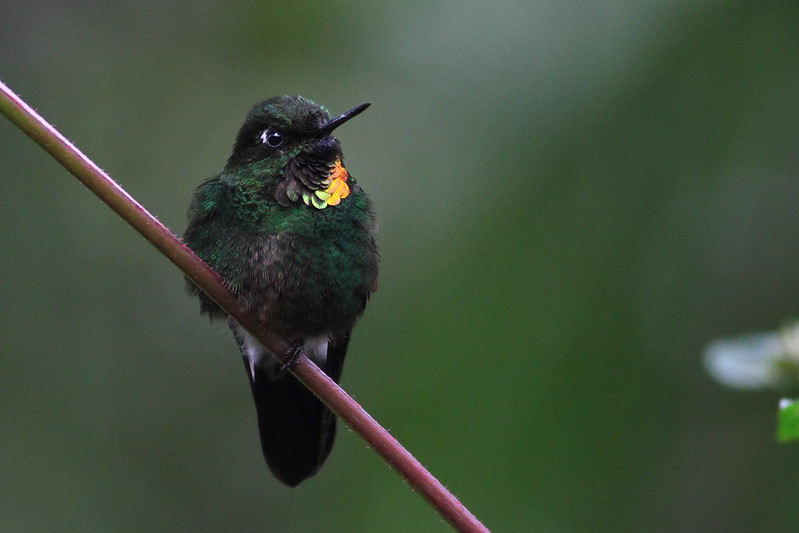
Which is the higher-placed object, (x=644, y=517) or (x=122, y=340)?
(x=122, y=340)

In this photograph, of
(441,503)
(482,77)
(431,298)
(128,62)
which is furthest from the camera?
(128,62)

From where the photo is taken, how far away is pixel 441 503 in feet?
3.91

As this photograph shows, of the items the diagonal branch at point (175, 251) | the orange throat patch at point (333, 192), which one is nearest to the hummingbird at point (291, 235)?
the orange throat patch at point (333, 192)

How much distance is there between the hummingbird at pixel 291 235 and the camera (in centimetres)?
225

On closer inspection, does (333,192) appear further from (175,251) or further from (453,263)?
(453,263)

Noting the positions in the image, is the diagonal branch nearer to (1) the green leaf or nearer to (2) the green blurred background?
(1) the green leaf

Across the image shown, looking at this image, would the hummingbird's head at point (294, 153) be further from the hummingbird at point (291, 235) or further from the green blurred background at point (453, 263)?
the green blurred background at point (453, 263)

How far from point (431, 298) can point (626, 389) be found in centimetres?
78

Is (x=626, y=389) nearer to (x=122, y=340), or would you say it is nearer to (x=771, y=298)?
(x=771, y=298)

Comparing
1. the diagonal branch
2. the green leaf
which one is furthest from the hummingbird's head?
the green leaf

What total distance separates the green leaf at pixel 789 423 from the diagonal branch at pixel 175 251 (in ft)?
1.31

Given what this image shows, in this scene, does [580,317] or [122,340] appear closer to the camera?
[580,317]

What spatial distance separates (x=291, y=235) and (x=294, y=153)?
0.76 ft

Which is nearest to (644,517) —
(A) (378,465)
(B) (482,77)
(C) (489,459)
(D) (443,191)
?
(C) (489,459)
